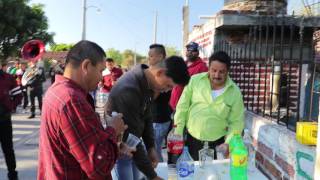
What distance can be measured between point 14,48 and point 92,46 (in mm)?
27252

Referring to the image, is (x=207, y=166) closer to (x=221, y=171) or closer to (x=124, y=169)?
(x=221, y=171)

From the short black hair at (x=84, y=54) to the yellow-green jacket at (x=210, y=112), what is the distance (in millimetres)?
1727

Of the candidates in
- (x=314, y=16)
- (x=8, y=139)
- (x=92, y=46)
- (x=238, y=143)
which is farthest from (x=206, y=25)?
(x=92, y=46)

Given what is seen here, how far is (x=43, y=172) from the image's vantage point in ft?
6.92

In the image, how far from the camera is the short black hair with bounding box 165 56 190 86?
276 centimetres

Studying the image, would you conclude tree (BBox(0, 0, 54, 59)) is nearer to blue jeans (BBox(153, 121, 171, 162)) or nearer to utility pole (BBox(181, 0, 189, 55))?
utility pole (BBox(181, 0, 189, 55))

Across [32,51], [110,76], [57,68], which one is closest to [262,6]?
[57,68]

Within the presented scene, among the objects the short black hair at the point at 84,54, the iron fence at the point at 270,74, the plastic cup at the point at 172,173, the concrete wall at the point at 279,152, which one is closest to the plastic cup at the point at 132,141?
the plastic cup at the point at 172,173

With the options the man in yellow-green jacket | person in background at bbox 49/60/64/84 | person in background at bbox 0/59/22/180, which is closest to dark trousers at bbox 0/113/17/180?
person in background at bbox 0/59/22/180

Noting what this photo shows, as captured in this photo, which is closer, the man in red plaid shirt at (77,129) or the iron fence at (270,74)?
the man in red plaid shirt at (77,129)

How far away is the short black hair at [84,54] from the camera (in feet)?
6.61

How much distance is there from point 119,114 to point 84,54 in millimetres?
463

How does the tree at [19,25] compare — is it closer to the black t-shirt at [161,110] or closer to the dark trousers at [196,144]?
the black t-shirt at [161,110]

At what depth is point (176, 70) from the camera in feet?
9.04
